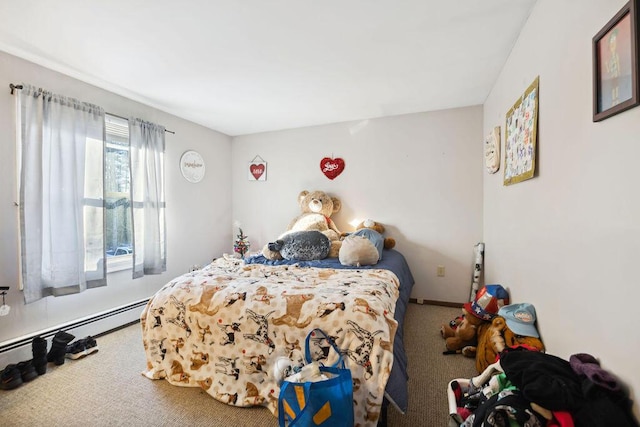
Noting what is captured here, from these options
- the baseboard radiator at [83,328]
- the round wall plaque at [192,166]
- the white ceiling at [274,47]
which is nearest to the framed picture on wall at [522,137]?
the white ceiling at [274,47]

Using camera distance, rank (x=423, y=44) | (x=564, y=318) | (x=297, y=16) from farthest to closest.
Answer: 1. (x=423, y=44)
2. (x=297, y=16)
3. (x=564, y=318)

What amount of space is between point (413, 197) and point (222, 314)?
8.17 feet

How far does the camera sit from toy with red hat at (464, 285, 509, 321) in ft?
6.27

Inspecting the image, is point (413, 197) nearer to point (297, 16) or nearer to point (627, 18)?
point (297, 16)

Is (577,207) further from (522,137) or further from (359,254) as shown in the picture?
(359,254)

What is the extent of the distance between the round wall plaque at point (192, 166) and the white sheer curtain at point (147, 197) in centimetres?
38

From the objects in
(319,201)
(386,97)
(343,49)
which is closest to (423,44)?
(343,49)

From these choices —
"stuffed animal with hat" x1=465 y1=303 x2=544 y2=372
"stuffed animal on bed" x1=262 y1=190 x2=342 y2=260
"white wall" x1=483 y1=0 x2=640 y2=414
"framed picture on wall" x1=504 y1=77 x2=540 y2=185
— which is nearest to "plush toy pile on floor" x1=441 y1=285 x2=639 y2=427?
"white wall" x1=483 y1=0 x2=640 y2=414

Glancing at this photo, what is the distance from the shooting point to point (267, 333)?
1.54m

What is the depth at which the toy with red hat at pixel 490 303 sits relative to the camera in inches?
75.2

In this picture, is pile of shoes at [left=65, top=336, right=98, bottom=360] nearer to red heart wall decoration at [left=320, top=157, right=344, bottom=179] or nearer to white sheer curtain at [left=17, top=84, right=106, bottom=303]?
white sheer curtain at [left=17, top=84, right=106, bottom=303]

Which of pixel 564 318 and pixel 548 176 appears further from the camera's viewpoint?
pixel 548 176

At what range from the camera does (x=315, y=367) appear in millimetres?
1277

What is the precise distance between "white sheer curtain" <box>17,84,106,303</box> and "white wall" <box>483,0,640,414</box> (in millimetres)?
3238
